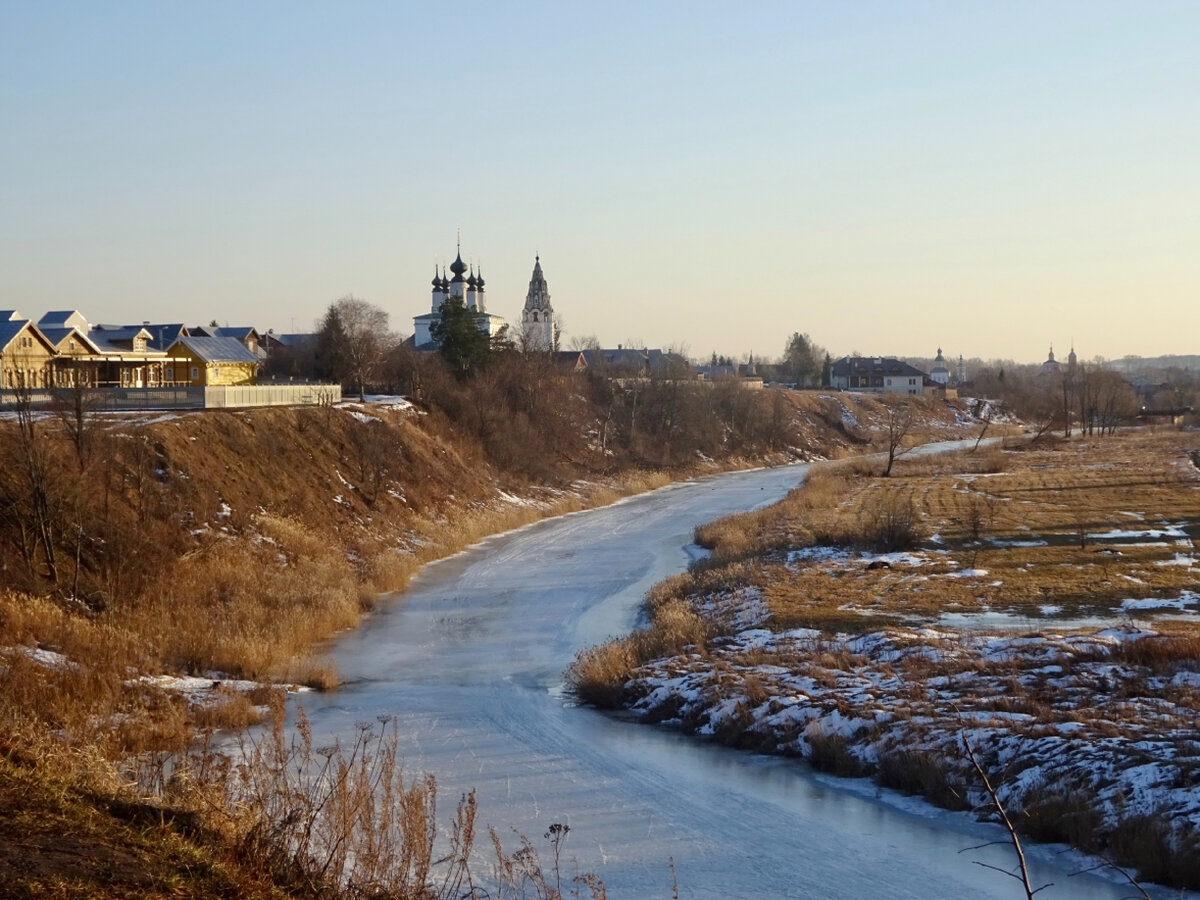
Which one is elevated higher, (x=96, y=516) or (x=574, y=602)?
(x=96, y=516)

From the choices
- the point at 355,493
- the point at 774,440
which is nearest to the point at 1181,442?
the point at 774,440

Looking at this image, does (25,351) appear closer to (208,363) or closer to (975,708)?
(208,363)

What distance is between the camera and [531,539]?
1731 inches

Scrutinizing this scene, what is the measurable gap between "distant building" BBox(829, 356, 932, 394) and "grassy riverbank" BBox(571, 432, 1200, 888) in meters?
112

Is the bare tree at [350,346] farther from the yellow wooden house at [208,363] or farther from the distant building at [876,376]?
the distant building at [876,376]

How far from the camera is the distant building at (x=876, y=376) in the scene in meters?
151

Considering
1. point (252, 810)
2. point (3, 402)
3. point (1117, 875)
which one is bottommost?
point (1117, 875)

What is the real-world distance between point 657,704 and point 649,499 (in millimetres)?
38811

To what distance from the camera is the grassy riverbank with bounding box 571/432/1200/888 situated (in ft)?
47.2

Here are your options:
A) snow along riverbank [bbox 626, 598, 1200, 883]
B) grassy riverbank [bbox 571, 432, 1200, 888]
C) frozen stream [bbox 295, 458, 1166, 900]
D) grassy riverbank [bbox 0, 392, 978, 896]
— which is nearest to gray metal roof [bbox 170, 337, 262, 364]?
grassy riverbank [bbox 0, 392, 978, 896]

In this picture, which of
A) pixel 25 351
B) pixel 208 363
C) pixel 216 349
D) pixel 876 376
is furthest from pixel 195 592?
pixel 876 376

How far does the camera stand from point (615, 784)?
16375 mm

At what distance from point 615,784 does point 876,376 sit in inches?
5595

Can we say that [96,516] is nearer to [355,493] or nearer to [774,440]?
[355,493]
